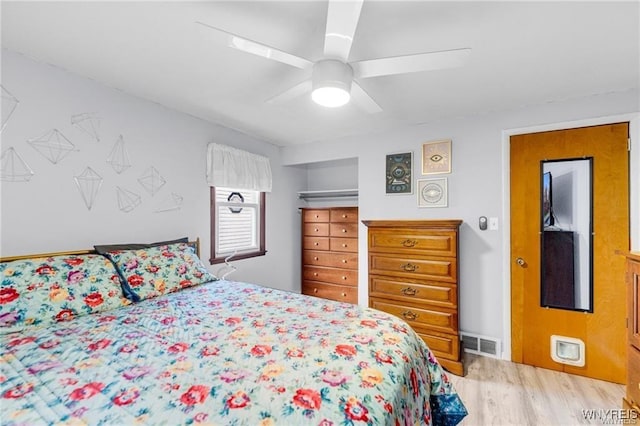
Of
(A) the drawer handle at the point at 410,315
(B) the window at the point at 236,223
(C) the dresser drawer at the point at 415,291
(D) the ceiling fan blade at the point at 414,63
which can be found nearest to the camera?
(D) the ceiling fan blade at the point at 414,63

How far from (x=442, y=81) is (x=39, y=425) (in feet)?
8.61

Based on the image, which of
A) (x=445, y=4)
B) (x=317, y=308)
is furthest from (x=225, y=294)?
(x=445, y=4)

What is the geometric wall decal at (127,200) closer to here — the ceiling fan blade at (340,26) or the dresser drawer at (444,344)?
the ceiling fan blade at (340,26)

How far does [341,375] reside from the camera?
101cm

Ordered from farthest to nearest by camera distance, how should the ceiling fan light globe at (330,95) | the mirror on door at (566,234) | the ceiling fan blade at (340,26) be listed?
the mirror on door at (566,234)
the ceiling fan light globe at (330,95)
the ceiling fan blade at (340,26)

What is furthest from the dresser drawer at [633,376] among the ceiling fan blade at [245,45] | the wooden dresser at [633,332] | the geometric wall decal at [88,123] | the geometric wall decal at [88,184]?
the geometric wall decal at [88,123]

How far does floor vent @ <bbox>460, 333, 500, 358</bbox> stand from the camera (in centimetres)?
266

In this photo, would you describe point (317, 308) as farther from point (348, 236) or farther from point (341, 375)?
point (348, 236)

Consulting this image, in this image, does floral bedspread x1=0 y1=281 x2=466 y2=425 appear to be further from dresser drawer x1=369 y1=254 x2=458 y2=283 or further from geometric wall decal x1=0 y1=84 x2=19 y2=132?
geometric wall decal x1=0 y1=84 x2=19 y2=132

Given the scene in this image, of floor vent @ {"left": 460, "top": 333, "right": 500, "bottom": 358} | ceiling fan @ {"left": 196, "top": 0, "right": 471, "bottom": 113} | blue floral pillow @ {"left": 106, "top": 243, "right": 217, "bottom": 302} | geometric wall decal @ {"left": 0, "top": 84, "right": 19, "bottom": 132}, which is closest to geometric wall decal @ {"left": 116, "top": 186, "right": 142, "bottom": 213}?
blue floral pillow @ {"left": 106, "top": 243, "right": 217, "bottom": 302}

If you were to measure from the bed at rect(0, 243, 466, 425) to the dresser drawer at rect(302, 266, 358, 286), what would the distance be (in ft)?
5.51

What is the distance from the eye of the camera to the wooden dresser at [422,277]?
97.1 inches

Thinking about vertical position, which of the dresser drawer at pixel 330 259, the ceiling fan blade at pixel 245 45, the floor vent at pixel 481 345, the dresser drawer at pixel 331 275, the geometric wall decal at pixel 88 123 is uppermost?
the ceiling fan blade at pixel 245 45

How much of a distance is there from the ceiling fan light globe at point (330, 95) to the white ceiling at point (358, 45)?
30 cm
